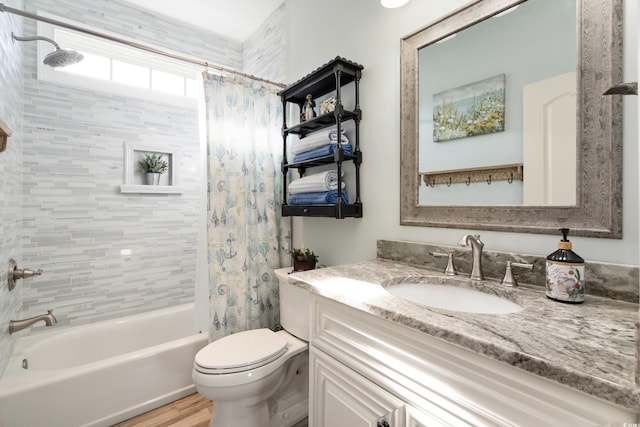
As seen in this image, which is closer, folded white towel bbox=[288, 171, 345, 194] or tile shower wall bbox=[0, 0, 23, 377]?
tile shower wall bbox=[0, 0, 23, 377]

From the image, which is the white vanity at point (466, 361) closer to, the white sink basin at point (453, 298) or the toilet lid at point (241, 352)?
the white sink basin at point (453, 298)

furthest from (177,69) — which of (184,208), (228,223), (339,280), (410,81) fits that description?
(339,280)

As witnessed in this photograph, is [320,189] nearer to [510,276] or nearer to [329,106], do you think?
[329,106]

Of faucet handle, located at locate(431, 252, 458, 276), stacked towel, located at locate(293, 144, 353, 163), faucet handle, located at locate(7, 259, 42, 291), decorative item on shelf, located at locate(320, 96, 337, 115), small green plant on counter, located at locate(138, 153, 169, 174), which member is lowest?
faucet handle, located at locate(7, 259, 42, 291)

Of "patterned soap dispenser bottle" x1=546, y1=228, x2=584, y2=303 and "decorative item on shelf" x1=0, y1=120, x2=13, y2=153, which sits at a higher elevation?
"decorative item on shelf" x1=0, y1=120, x2=13, y2=153

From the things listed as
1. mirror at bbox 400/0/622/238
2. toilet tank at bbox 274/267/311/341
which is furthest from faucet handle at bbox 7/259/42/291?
mirror at bbox 400/0/622/238

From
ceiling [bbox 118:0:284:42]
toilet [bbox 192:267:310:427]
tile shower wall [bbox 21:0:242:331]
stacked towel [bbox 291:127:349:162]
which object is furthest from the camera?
ceiling [bbox 118:0:284:42]

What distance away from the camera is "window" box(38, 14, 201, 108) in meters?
1.98

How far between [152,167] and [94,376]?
1492mm

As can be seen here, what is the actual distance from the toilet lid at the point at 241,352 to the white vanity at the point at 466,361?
40 cm

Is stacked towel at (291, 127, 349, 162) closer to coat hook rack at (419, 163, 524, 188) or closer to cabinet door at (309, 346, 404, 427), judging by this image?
coat hook rack at (419, 163, 524, 188)

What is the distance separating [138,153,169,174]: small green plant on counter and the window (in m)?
0.47

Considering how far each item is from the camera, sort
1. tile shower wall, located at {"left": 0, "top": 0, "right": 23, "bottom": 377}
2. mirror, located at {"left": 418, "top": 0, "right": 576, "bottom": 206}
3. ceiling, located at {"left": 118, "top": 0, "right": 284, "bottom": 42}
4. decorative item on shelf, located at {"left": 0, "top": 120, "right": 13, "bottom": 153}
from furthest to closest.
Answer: ceiling, located at {"left": 118, "top": 0, "right": 284, "bottom": 42} < tile shower wall, located at {"left": 0, "top": 0, "right": 23, "bottom": 377} < decorative item on shelf, located at {"left": 0, "top": 120, "right": 13, "bottom": 153} < mirror, located at {"left": 418, "top": 0, "right": 576, "bottom": 206}

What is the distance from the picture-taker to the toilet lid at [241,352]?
4.24ft
